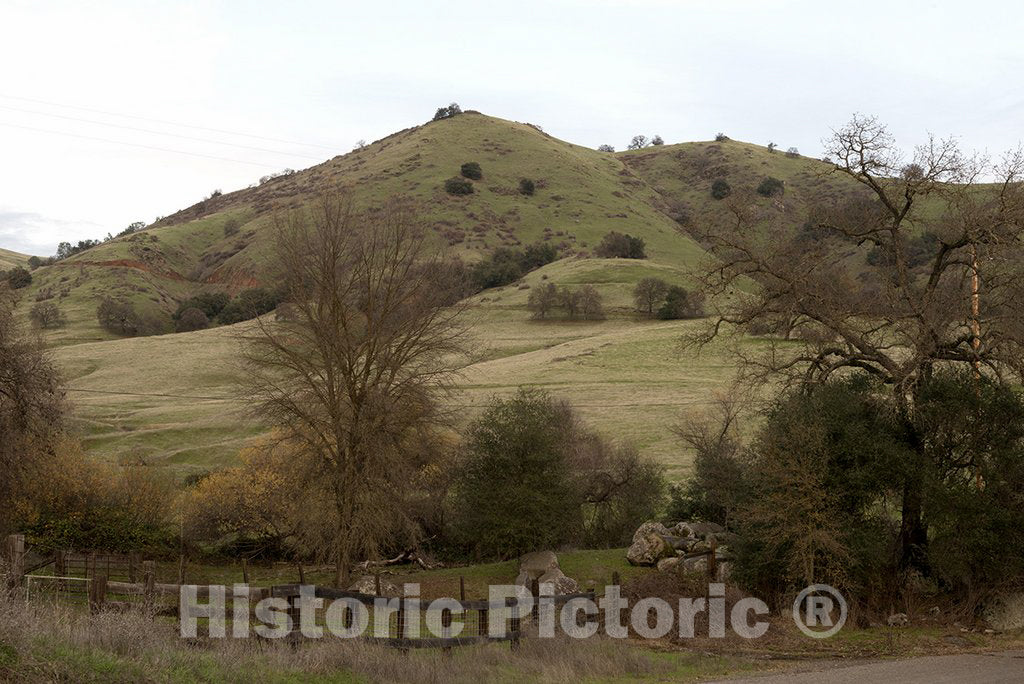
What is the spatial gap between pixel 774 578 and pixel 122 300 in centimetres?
10417

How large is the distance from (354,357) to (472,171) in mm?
A: 125033

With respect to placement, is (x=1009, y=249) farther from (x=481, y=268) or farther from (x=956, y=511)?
(x=481, y=268)

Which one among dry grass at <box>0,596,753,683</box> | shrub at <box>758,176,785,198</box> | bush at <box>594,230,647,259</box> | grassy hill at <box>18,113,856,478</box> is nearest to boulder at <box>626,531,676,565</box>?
grassy hill at <box>18,113,856,478</box>

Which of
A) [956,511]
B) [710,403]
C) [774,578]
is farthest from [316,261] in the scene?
[710,403]

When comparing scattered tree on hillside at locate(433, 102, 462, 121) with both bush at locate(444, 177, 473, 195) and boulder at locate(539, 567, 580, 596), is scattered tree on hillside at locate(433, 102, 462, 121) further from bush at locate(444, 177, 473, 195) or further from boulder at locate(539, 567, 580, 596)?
boulder at locate(539, 567, 580, 596)

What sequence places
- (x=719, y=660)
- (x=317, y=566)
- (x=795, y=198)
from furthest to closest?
(x=795, y=198)
(x=317, y=566)
(x=719, y=660)

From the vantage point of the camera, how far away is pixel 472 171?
152125 mm

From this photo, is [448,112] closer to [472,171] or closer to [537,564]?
[472,171]

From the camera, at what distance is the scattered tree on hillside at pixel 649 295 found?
98.3 metres

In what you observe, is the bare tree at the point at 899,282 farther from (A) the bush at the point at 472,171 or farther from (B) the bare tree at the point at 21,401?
(A) the bush at the point at 472,171

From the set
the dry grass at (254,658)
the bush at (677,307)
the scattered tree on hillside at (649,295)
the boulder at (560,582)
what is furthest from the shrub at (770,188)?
the dry grass at (254,658)

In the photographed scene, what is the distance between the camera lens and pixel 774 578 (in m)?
25.6

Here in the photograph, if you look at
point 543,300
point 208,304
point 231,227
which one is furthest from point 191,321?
point 231,227

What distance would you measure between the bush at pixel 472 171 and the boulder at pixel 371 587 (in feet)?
409
